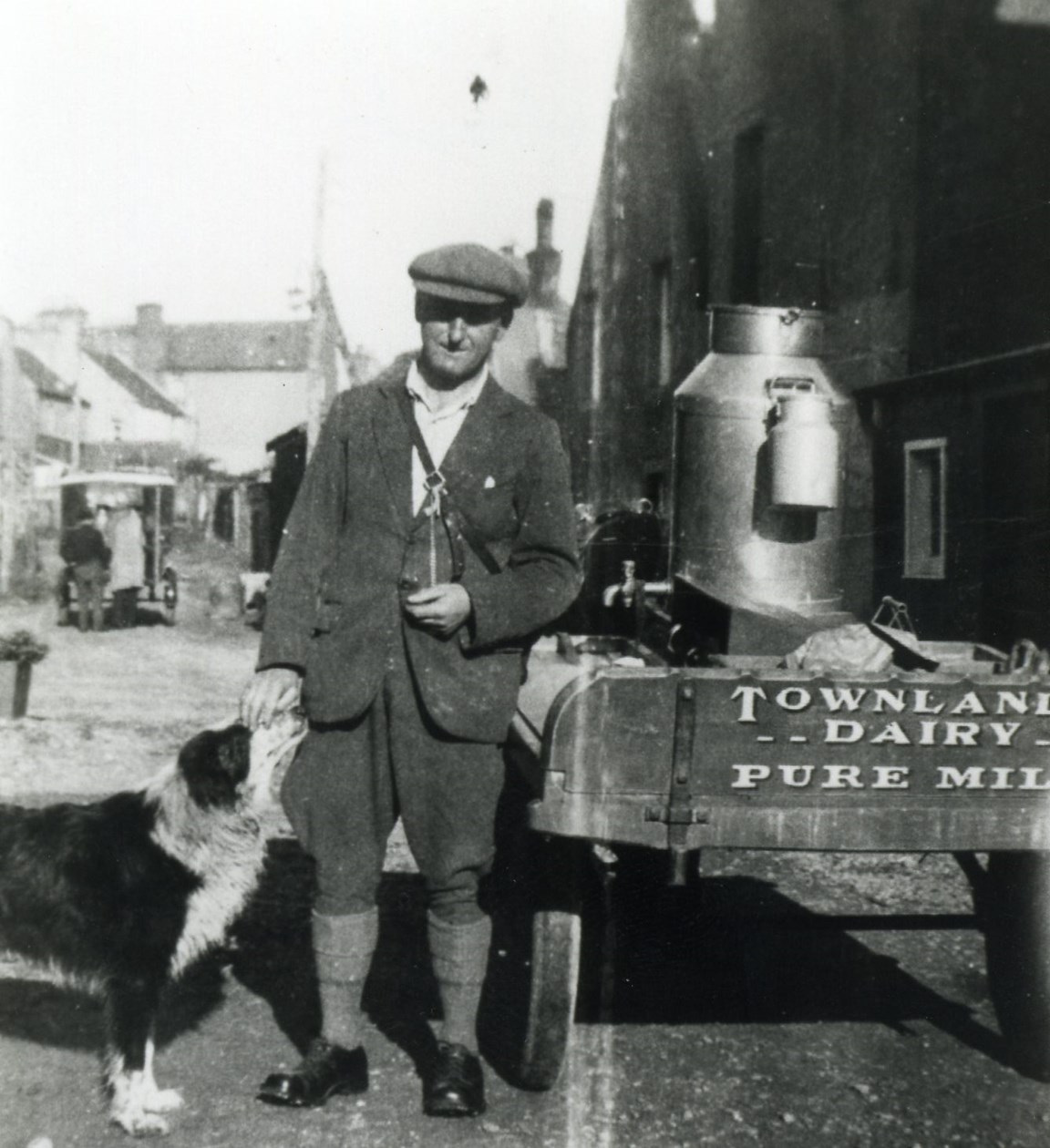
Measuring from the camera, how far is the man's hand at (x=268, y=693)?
120 inches

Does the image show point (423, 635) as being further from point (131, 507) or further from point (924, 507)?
point (131, 507)

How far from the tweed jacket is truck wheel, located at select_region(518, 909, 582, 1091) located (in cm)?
49

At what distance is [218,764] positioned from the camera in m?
3.20

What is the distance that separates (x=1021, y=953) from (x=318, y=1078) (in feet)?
6.30

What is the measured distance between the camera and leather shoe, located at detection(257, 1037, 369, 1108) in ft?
9.76

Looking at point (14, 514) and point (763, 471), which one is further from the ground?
point (763, 471)

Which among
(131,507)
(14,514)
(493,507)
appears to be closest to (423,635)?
(493,507)

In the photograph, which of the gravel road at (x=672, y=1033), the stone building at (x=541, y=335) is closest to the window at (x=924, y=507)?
the gravel road at (x=672, y=1033)

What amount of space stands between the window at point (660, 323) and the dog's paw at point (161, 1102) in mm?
15098

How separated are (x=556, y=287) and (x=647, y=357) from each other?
10104 millimetres

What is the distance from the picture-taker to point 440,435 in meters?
3.18

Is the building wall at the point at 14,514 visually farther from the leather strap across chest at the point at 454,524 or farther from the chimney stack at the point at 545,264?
the leather strap across chest at the point at 454,524

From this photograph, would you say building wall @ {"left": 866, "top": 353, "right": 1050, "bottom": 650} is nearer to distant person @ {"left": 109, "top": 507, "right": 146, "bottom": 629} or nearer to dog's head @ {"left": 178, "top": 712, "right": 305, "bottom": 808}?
dog's head @ {"left": 178, "top": 712, "right": 305, "bottom": 808}

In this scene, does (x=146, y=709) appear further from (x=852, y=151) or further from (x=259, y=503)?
(x=259, y=503)
